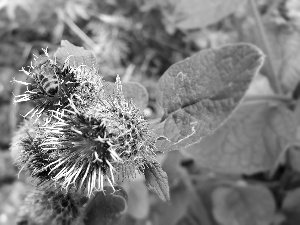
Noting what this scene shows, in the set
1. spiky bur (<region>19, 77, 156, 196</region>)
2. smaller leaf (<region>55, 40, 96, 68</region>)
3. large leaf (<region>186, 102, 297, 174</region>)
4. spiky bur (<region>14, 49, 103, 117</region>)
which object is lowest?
large leaf (<region>186, 102, 297, 174</region>)

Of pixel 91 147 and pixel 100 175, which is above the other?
pixel 91 147

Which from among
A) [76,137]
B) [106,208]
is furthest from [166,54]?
[76,137]

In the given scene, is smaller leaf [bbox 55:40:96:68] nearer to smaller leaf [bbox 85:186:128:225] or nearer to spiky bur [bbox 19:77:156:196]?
spiky bur [bbox 19:77:156:196]

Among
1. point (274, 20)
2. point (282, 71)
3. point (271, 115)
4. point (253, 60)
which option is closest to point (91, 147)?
point (253, 60)

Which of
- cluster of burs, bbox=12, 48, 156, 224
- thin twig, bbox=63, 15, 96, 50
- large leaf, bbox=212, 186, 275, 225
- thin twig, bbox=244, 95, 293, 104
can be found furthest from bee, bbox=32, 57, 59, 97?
thin twig, bbox=63, 15, 96, 50

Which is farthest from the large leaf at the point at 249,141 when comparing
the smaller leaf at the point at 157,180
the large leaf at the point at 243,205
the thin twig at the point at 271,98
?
the smaller leaf at the point at 157,180

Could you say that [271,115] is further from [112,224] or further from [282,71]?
[112,224]

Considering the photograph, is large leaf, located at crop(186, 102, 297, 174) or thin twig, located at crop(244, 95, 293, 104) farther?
large leaf, located at crop(186, 102, 297, 174)
